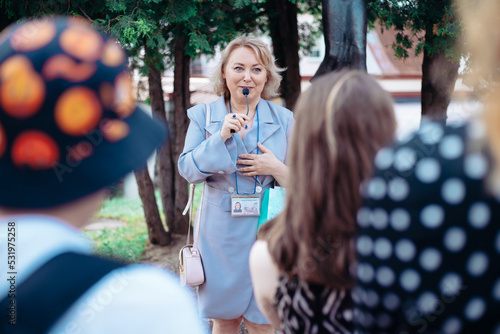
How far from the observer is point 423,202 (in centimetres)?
89

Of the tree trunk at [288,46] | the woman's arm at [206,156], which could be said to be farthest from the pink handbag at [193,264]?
the tree trunk at [288,46]

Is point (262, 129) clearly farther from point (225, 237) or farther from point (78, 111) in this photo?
point (78, 111)

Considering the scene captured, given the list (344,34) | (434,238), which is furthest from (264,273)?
(344,34)

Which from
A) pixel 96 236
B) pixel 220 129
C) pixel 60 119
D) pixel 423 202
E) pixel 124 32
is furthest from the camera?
pixel 96 236

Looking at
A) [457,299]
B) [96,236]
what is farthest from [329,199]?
[96,236]

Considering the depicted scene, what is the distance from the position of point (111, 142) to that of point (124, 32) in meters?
2.52

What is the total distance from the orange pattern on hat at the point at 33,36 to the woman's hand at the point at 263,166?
1505 millimetres

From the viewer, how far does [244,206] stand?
2.29 m

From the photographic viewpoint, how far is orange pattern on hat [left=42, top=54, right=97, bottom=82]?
2.56 feet

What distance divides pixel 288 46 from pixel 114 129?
4689 millimetres

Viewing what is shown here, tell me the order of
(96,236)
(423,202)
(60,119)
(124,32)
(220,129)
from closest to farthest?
1. (60,119)
2. (423,202)
3. (220,129)
4. (124,32)
5. (96,236)

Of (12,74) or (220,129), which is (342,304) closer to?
(12,74)

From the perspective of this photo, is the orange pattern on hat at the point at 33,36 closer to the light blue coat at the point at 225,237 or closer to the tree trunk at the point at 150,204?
the light blue coat at the point at 225,237

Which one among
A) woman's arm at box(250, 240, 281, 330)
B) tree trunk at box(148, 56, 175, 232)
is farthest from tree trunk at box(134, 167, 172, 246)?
woman's arm at box(250, 240, 281, 330)
